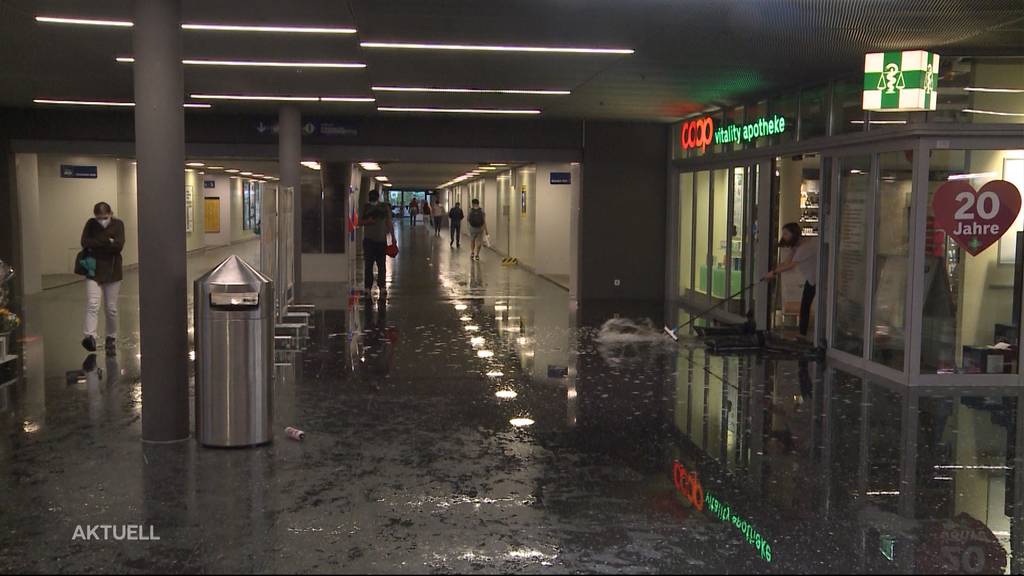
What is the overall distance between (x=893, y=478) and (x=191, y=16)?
6.64m

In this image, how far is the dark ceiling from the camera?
7.73 metres

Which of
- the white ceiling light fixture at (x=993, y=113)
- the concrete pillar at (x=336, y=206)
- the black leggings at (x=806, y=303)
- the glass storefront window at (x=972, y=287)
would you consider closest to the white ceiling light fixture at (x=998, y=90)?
the white ceiling light fixture at (x=993, y=113)

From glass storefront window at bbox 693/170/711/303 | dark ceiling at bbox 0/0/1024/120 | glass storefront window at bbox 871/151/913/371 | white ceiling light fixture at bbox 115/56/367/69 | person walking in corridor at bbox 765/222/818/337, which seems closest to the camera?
dark ceiling at bbox 0/0/1024/120

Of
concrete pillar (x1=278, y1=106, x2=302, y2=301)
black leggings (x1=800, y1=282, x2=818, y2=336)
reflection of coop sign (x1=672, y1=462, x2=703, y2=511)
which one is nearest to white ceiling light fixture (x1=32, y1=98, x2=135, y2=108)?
concrete pillar (x1=278, y1=106, x2=302, y2=301)

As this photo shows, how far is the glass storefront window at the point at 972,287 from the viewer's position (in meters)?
9.12

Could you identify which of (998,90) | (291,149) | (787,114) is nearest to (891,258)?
(998,90)

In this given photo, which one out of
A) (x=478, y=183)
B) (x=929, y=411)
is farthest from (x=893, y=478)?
(x=478, y=183)

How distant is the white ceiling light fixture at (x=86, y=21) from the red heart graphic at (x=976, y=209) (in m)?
7.62

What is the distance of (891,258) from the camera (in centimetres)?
967

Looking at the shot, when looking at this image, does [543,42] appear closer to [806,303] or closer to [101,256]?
[806,303]

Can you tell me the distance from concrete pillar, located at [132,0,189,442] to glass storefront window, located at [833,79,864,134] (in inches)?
270

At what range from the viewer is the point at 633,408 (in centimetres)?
796

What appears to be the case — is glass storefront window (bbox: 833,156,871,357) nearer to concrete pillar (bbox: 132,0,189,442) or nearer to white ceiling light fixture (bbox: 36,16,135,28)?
concrete pillar (bbox: 132,0,189,442)

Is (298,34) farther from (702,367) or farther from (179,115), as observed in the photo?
(702,367)
